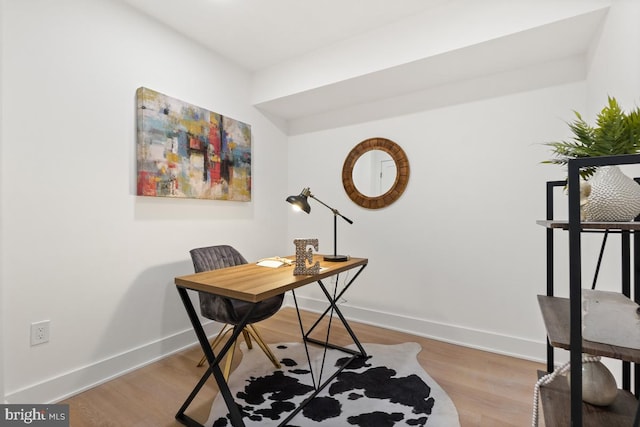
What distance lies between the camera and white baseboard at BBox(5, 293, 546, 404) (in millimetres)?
1738

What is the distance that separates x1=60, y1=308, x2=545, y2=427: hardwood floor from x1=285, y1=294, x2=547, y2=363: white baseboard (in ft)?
0.25

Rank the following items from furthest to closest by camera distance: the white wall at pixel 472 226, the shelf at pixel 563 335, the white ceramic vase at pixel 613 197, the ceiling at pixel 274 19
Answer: the white wall at pixel 472 226, the ceiling at pixel 274 19, the white ceramic vase at pixel 613 197, the shelf at pixel 563 335

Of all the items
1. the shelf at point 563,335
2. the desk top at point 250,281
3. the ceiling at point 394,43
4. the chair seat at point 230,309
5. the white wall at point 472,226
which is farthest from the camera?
the white wall at point 472,226

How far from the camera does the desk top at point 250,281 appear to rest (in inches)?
53.4

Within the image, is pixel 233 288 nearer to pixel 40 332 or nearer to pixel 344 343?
pixel 40 332

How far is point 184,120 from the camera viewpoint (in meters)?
2.41

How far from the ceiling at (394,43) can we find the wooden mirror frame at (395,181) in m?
0.31

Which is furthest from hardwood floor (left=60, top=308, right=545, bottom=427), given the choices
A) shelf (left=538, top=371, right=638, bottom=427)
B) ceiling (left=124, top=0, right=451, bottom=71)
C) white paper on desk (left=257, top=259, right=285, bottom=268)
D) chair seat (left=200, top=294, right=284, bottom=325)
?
ceiling (left=124, top=0, right=451, bottom=71)

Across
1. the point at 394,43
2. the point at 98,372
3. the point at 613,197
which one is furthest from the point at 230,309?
the point at 394,43

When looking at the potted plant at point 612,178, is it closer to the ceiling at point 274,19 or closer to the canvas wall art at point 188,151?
the ceiling at point 274,19

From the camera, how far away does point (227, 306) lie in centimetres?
188

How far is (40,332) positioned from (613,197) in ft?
8.80

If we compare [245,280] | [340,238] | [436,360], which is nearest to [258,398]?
[245,280]

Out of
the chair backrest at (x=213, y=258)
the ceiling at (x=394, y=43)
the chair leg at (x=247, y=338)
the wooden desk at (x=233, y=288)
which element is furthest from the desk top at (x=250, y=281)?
the ceiling at (x=394, y=43)
